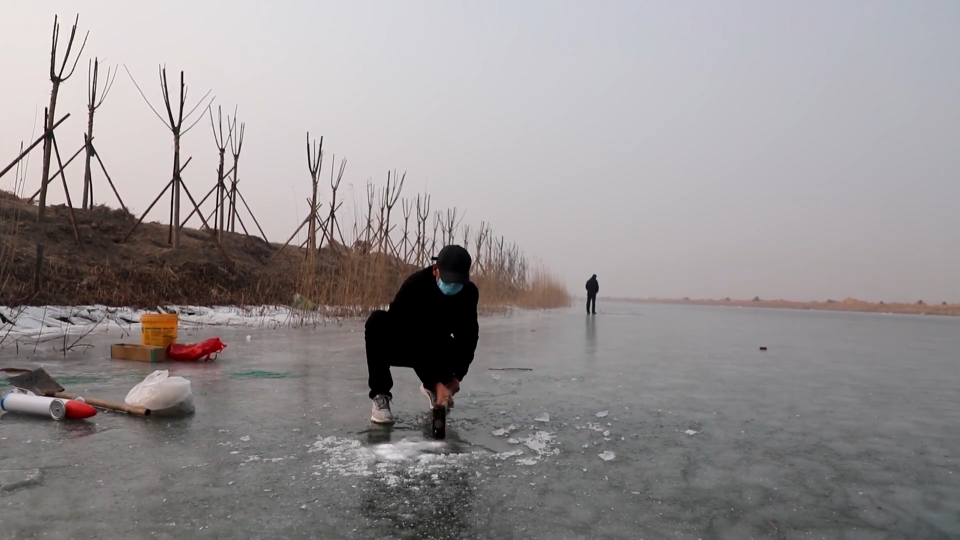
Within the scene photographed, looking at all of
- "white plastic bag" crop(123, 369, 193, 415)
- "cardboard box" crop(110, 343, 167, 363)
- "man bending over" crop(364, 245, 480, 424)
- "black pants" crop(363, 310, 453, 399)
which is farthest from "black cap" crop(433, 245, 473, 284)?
"cardboard box" crop(110, 343, 167, 363)

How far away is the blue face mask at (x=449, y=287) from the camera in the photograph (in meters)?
2.24

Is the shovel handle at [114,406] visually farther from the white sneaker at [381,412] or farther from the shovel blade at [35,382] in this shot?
the white sneaker at [381,412]

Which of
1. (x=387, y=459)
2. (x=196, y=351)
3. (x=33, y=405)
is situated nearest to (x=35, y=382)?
(x=33, y=405)

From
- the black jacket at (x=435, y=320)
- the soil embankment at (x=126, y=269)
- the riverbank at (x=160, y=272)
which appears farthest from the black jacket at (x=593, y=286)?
the black jacket at (x=435, y=320)

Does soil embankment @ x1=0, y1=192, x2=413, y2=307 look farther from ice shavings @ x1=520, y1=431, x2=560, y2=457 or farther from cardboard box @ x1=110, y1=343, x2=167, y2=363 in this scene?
ice shavings @ x1=520, y1=431, x2=560, y2=457

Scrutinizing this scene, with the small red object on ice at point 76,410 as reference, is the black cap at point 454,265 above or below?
above

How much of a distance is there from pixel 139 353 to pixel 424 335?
2649mm

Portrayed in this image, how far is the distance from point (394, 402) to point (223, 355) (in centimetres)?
223

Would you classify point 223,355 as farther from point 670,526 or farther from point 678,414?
point 670,526

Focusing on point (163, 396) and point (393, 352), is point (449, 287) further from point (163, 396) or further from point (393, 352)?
point (163, 396)

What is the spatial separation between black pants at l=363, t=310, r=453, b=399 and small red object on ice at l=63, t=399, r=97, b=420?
1.03m

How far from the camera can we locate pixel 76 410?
2311 millimetres

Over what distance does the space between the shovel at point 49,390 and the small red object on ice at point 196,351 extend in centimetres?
127

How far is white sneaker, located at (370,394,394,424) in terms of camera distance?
2.35 metres
